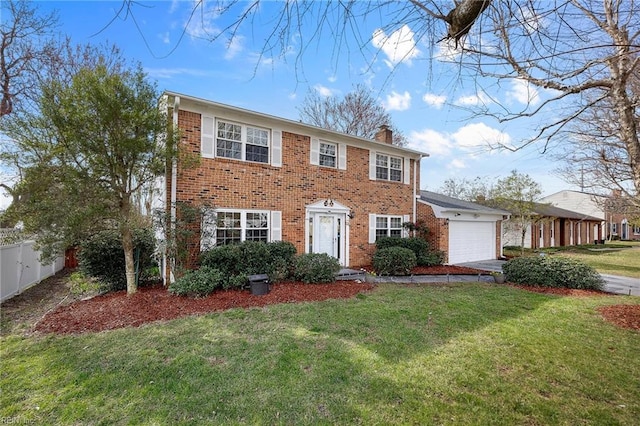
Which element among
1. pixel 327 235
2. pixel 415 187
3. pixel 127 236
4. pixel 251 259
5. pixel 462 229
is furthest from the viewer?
pixel 462 229

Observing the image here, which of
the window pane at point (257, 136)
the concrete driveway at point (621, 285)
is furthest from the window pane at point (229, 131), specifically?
the concrete driveway at point (621, 285)

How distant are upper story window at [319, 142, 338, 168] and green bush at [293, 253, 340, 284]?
4.02 metres

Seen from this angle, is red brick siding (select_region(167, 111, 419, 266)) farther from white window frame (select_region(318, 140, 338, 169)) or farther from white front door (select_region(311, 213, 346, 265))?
white front door (select_region(311, 213, 346, 265))

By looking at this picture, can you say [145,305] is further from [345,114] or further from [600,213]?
[600,213]

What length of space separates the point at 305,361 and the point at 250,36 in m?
3.85

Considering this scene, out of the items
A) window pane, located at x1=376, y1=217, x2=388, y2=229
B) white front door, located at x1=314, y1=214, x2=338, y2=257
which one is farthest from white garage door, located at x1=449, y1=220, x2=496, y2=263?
white front door, located at x1=314, y1=214, x2=338, y2=257

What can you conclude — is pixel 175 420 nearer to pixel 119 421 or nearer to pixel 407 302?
pixel 119 421

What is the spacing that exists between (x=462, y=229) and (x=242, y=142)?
11229 mm

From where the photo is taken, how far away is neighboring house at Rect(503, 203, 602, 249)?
866 inches

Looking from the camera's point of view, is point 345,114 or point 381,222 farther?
point 345,114

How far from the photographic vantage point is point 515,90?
3453 millimetres

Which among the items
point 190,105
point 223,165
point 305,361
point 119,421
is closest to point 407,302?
point 305,361

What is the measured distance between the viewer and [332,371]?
3.83 metres

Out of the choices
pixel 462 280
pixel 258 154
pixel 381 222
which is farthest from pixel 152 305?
pixel 462 280
